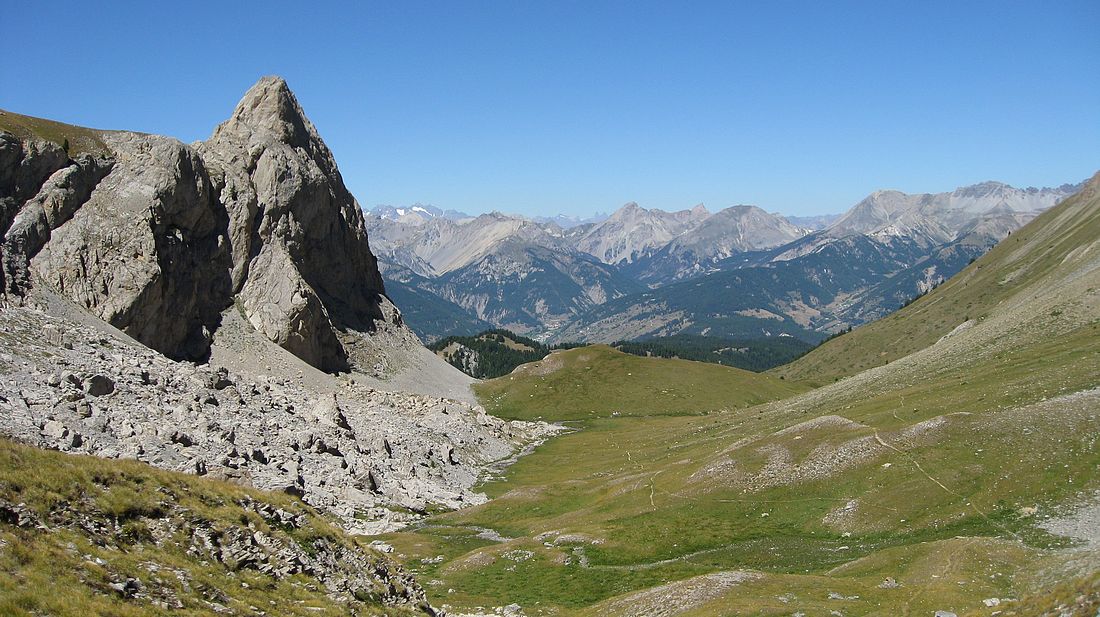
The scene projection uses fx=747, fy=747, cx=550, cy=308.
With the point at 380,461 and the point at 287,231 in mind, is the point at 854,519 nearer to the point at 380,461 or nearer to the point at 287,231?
the point at 380,461

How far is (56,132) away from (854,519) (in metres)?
137

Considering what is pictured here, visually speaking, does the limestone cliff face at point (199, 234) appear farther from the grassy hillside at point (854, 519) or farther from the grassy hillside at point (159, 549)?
the grassy hillside at point (159, 549)

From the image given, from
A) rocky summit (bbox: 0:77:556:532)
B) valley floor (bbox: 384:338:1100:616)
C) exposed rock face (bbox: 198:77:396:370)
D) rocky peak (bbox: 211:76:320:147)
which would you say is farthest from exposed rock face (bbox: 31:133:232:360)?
valley floor (bbox: 384:338:1100:616)

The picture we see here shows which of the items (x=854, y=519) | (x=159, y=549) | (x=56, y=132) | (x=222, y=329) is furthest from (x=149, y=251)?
(x=854, y=519)

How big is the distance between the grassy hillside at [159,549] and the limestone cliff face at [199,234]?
271ft

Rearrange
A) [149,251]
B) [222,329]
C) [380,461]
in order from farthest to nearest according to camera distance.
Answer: [222,329], [149,251], [380,461]

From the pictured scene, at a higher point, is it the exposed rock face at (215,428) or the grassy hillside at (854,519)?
the exposed rock face at (215,428)

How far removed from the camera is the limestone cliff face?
114875 mm

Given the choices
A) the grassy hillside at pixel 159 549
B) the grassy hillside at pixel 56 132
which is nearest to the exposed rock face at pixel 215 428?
the grassy hillside at pixel 159 549

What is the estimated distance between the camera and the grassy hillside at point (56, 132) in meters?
118

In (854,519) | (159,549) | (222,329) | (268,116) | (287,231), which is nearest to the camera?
(159,549)

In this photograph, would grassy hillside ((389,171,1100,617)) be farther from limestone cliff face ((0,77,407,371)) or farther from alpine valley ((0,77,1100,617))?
limestone cliff face ((0,77,407,371))

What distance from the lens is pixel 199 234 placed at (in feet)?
477

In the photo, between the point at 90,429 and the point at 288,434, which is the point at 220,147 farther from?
the point at 90,429
